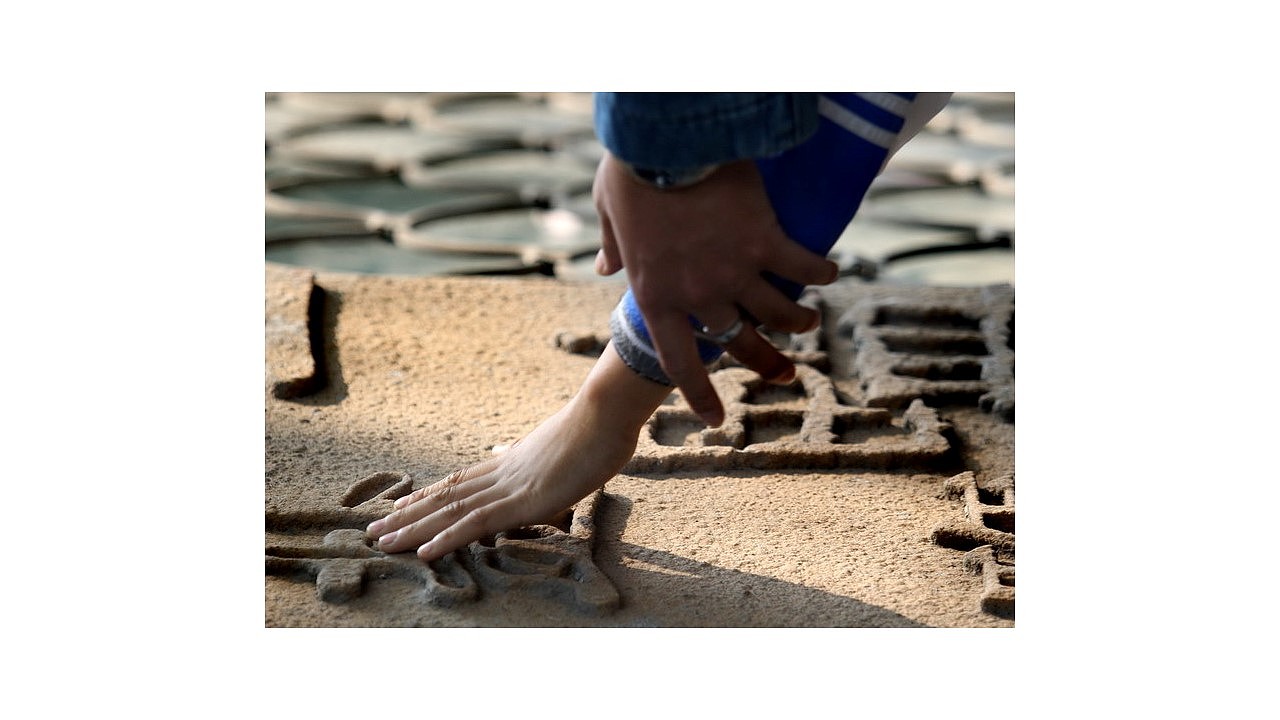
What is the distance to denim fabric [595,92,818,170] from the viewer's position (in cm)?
84

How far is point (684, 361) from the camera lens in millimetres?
968

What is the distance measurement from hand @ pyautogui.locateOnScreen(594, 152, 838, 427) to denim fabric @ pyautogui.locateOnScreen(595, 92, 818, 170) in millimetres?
30

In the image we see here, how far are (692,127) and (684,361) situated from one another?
20cm

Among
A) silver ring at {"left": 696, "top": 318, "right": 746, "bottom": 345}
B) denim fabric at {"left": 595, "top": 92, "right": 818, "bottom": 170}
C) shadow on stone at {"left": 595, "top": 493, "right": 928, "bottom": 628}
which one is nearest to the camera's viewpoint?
denim fabric at {"left": 595, "top": 92, "right": 818, "bottom": 170}

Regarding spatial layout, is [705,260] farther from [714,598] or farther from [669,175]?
[714,598]

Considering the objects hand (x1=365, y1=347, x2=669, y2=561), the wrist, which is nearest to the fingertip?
hand (x1=365, y1=347, x2=669, y2=561)

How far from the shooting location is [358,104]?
3412 millimetres

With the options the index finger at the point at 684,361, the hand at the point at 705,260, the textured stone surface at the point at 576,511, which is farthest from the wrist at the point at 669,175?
the textured stone surface at the point at 576,511

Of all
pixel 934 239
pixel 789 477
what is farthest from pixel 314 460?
pixel 934 239

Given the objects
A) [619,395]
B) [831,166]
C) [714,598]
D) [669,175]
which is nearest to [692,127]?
[669,175]

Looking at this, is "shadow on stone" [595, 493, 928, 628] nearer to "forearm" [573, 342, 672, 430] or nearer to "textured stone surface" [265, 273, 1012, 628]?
"textured stone surface" [265, 273, 1012, 628]

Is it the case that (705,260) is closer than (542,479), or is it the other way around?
(705,260)

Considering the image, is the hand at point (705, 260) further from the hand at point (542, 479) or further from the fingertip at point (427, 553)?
the fingertip at point (427, 553)

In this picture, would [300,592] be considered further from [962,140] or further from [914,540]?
[962,140]
